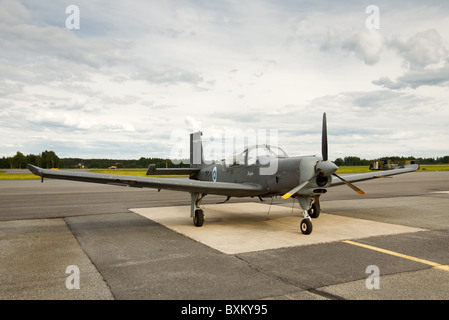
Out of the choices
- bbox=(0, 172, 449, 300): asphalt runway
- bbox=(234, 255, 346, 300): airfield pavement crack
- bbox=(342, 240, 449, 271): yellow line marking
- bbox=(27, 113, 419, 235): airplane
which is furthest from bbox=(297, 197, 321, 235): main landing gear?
bbox=(234, 255, 346, 300): airfield pavement crack

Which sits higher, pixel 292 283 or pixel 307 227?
pixel 307 227

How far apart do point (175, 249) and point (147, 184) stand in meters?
2.49

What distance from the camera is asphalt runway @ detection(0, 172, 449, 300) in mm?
4473

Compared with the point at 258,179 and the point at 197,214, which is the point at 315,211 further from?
the point at 197,214

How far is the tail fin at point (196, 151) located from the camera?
13.7 m

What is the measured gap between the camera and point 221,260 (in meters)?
6.00

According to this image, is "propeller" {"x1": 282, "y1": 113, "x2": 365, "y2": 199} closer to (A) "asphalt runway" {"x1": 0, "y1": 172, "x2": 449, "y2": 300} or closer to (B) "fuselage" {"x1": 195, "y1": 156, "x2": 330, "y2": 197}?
(B) "fuselage" {"x1": 195, "y1": 156, "x2": 330, "y2": 197}

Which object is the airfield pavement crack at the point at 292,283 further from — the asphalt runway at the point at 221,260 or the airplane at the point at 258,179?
the airplane at the point at 258,179

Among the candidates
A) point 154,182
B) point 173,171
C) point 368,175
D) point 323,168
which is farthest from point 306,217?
point 173,171

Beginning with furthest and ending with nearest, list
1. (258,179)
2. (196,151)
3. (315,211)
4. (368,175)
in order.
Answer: (196,151)
(368,175)
(315,211)
(258,179)

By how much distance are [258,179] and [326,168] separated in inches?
88.1
